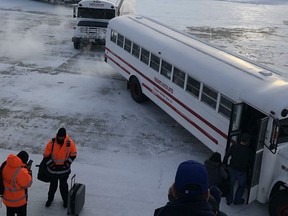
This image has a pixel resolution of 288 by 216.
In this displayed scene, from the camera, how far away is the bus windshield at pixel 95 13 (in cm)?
1989

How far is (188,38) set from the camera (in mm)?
11602

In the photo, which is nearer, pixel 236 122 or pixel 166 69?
pixel 236 122

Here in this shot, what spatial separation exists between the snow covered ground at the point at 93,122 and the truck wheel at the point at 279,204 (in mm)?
630

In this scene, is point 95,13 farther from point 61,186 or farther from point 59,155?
point 59,155

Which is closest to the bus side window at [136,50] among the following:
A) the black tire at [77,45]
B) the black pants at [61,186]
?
the black pants at [61,186]

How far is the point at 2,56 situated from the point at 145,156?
10.3 meters

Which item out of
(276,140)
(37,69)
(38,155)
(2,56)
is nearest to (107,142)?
(38,155)

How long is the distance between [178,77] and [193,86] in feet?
2.51

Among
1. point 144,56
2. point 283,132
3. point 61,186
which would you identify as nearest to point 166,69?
point 144,56

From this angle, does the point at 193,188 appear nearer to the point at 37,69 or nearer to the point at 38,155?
the point at 38,155

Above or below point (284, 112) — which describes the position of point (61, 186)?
below

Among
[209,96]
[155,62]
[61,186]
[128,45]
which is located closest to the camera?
[61,186]

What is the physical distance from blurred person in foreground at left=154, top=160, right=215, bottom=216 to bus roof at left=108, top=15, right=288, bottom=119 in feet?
14.9

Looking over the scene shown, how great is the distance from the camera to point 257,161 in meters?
7.25
